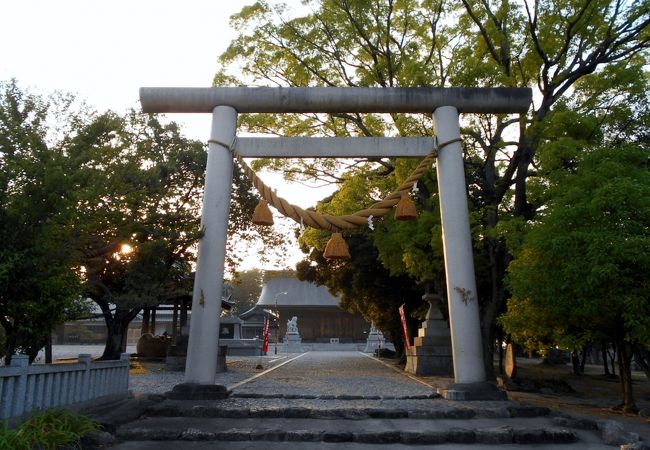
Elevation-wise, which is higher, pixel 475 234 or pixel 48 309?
pixel 475 234

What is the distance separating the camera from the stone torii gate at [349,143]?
8.07 metres

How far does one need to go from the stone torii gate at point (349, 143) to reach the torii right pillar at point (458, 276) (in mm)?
16

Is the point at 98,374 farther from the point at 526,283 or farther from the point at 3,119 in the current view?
the point at 526,283

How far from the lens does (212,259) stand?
8.07 metres

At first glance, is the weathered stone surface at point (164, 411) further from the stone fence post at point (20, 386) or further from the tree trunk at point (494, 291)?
the tree trunk at point (494, 291)

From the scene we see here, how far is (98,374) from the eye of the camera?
23.0 ft

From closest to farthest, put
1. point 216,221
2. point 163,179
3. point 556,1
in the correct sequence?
1. point 216,221
2. point 556,1
3. point 163,179

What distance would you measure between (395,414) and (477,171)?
697cm

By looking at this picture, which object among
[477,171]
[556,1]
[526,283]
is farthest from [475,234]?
[556,1]

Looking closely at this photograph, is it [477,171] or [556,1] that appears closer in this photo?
[556,1]

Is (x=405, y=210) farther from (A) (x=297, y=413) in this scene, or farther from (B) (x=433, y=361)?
(B) (x=433, y=361)

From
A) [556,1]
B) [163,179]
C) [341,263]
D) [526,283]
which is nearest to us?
[526,283]

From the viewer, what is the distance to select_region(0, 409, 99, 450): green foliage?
13.6ft

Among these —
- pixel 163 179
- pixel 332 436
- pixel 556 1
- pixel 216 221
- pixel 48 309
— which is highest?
pixel 556 1
